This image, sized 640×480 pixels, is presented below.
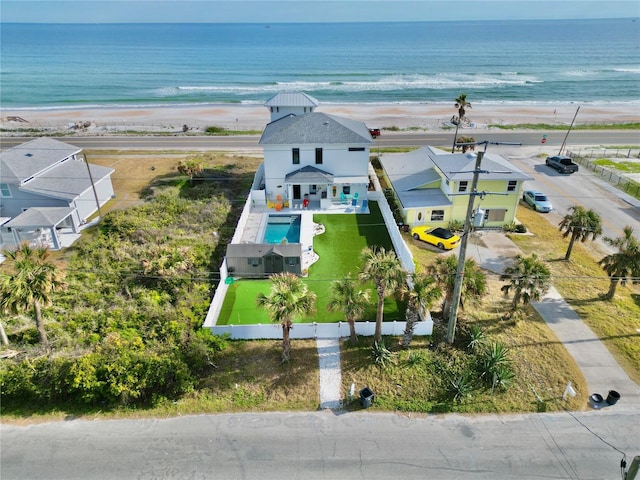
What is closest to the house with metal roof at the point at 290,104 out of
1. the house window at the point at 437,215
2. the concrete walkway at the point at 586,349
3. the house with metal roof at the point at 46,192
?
the house with metal roof at the point at 46,192

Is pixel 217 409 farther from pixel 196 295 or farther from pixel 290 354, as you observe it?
pixel 196 295

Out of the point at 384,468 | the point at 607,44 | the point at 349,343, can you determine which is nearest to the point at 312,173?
the point at 349,343

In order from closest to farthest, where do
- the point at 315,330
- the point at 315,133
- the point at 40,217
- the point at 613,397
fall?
the point at 613,397, the point at 315,330, the point at 40,217, the point at 315,133

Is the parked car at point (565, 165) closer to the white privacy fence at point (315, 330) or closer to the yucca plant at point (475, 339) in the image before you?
the yucca plant at point (475, 339)

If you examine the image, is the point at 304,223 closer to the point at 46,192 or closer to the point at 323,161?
the point at 323,161

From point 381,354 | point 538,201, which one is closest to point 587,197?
point 538,201

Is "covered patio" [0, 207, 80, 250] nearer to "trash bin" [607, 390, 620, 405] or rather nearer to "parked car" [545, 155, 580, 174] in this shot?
"trash bin" [607, 390, 620, 405]
